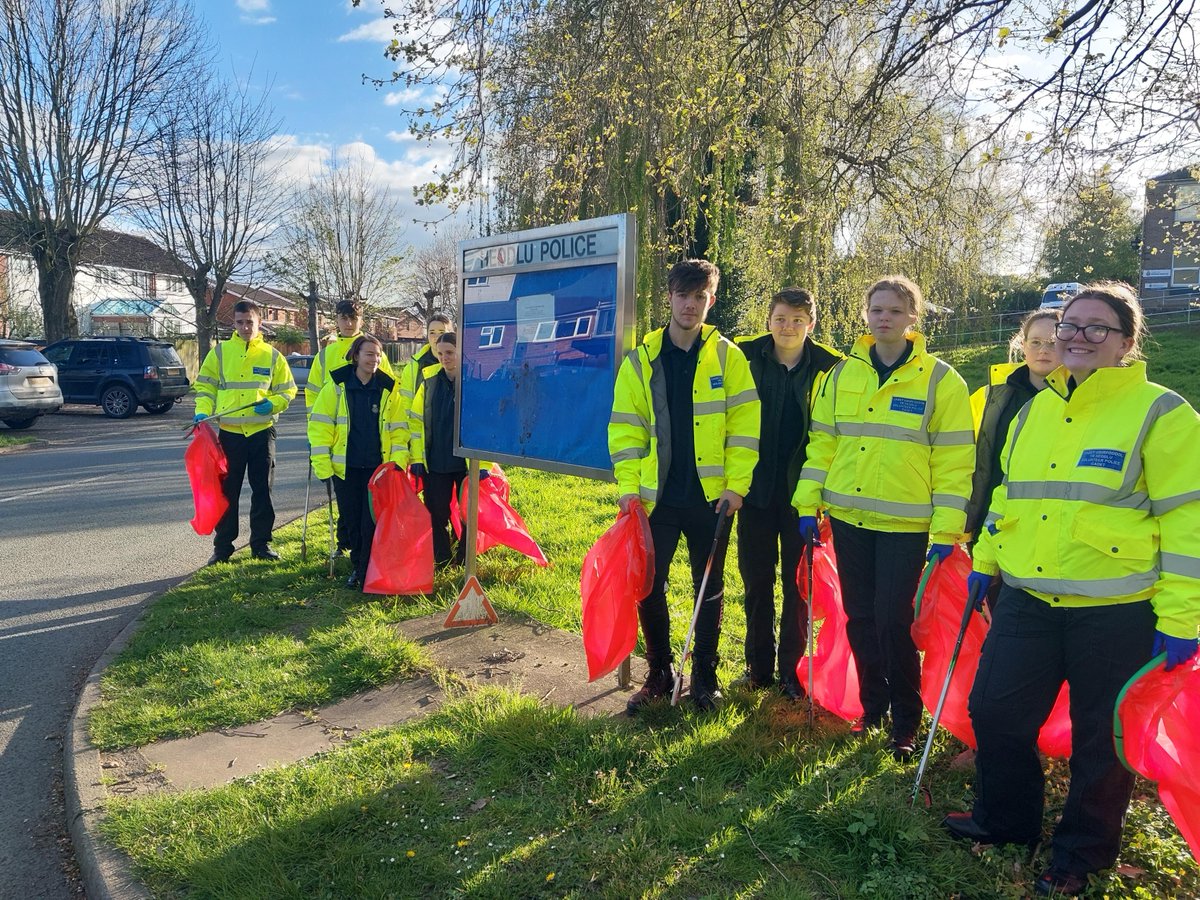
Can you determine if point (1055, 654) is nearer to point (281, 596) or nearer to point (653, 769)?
point (653, 769)

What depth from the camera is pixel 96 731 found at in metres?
3.80

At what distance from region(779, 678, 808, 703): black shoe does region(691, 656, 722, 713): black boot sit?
Answer: 1.19 ft

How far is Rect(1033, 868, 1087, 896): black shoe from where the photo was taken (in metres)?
2.57

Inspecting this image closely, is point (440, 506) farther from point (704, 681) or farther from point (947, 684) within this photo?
point (947, 684)

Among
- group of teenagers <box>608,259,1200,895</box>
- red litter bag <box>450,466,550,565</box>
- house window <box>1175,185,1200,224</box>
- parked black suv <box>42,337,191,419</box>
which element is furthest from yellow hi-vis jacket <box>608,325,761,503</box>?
parked black suv <box>42,337,191,419</box>

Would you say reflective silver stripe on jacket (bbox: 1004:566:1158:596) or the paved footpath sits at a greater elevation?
reflective silver stripe on jacket (bbox: 1004:566:1158:596)

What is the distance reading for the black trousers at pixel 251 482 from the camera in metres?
6.62

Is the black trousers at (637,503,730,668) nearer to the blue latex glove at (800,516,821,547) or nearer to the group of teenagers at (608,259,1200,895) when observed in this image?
the group of teenagers at (608,259,1200,895)

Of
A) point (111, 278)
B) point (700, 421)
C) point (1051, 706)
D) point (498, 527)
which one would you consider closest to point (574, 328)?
point (700, 421)

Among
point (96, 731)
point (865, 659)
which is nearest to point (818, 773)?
point (865, 659)

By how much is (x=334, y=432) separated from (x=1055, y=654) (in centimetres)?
504

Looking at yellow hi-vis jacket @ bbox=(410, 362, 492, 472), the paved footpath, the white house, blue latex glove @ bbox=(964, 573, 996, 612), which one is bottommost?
the paved footpath

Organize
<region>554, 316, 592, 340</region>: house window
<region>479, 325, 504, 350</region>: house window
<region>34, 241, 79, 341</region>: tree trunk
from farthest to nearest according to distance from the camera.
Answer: <region>34, 241, 79, 341</region>: tree trunk → <region>479, 325, 504, 350</region>: house window → <region>554, 316, 592, 340</region>: house window

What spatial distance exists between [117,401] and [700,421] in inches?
779
